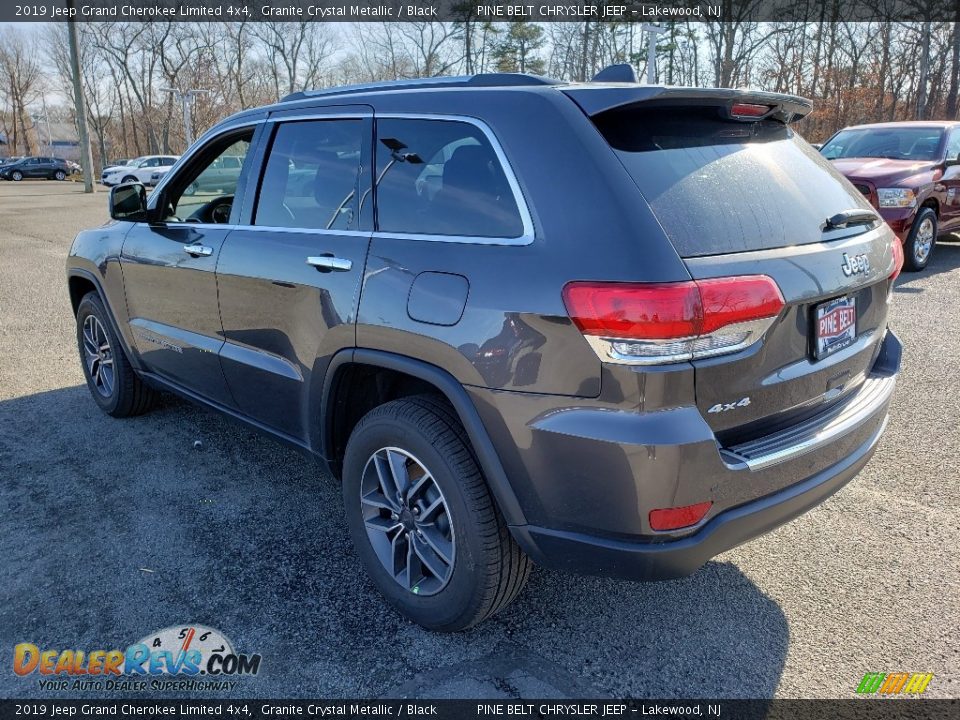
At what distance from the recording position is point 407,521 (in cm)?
269

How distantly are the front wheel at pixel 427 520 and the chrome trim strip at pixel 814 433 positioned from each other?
0.79m

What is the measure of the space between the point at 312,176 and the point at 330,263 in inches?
21.7

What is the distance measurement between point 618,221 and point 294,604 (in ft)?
6.11

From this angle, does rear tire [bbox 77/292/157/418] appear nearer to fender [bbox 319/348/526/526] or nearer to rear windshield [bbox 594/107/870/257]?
fender [bbox 319/348/526/526]

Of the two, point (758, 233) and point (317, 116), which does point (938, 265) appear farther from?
point (317, 116)

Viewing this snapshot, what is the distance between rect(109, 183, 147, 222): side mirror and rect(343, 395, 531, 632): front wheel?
7.14 ft

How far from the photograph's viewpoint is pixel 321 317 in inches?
112

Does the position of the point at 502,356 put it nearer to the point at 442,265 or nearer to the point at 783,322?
the point at 442,265

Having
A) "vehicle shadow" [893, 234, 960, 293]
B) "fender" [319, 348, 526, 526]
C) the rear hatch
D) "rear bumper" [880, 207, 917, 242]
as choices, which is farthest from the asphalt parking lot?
"rear bumper" [880, 207, 917, 242]

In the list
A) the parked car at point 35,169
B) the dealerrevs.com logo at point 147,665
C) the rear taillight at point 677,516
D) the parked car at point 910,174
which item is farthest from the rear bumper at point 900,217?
the parked car at point 35,169

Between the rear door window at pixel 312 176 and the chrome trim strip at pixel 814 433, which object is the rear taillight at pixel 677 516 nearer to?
the chrome trim strip at pixel 814 433

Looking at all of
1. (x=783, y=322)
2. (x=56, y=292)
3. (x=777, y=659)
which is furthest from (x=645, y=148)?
(x=56, y=292)

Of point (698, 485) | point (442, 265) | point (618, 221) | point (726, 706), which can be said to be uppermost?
point (618, 221)

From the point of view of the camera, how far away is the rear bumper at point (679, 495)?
2.03 meters
